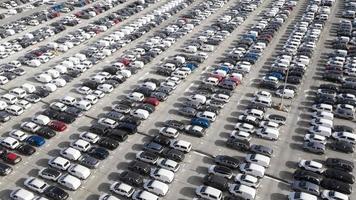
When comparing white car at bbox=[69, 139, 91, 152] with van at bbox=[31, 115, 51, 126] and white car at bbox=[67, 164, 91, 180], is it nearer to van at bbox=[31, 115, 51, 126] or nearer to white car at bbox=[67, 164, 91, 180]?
white car at bbox=[67, 164, 91, 180]

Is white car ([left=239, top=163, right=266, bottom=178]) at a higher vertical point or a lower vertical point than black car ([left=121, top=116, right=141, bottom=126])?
lower

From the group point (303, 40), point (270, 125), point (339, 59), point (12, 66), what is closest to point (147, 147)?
point (270, 125)

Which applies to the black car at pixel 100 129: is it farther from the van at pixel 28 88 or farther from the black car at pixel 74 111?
the van at pixel 28 88

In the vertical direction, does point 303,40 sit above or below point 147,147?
above

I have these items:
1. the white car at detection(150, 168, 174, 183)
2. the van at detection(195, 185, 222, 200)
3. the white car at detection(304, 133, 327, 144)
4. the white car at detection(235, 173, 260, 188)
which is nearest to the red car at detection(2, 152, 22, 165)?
the white car at detection(150, 168, 174, 183)

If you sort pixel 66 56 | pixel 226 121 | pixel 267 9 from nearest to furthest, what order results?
pixel 226 121, pixel 66 56, pixel 267 9

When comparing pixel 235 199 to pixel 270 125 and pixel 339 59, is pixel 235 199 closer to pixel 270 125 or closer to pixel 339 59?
pixel 270 125

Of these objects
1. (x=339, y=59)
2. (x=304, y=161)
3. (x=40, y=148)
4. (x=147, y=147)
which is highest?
(x=339, y=59)
